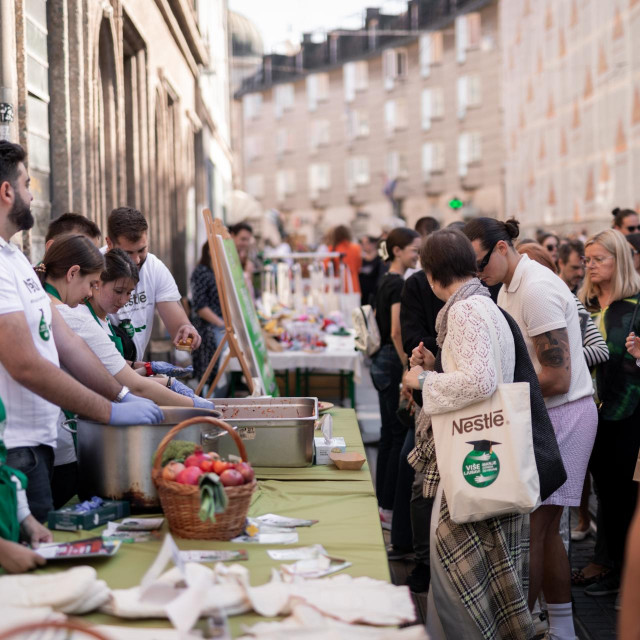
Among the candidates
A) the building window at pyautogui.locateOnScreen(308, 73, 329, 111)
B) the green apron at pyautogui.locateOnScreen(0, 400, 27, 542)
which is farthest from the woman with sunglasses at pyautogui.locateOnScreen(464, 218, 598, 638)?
the building window at pyautogui.locateOnScreen(308, 73, 329, 111)

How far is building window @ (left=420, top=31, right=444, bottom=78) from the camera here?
4106cm

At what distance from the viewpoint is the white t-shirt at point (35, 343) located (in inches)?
104

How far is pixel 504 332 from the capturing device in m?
3.44

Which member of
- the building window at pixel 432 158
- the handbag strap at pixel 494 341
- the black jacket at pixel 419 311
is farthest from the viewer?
the building window at pixel 432 158

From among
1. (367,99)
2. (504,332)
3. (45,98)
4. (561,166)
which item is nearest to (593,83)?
(561,166)

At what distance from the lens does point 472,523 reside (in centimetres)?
350

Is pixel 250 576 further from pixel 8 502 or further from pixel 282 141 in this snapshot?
pixel 282 141

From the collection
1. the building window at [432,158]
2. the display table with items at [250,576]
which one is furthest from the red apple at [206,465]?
the building window at [432,158]

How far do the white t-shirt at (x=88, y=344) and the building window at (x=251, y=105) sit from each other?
5302cm

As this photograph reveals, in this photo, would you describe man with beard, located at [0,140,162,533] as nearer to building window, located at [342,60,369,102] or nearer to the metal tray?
the metal tray

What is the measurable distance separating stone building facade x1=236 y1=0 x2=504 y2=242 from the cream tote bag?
35.5 metres

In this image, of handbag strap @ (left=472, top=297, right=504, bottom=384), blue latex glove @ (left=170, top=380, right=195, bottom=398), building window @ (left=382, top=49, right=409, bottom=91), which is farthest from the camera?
building window @ (left=382, top=49, right=409, bottom=91)

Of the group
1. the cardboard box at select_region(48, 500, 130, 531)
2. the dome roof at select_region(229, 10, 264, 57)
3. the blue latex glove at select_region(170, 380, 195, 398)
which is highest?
the dome roof at select_region(229, 10, 264, 57)

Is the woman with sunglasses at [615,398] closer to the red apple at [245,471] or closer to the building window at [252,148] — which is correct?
the red apple at [245,471]
